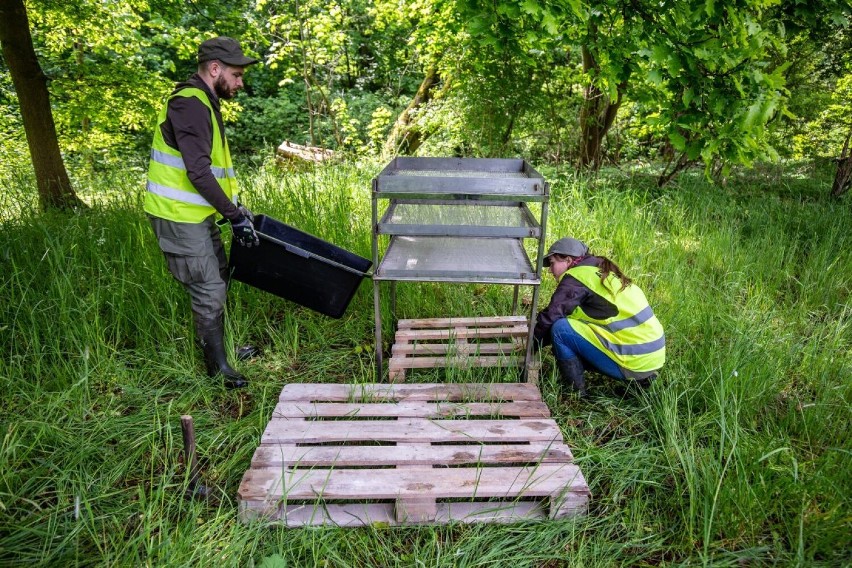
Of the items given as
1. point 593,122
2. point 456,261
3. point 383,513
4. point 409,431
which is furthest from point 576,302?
point 593,122

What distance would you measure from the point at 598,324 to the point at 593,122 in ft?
14.2

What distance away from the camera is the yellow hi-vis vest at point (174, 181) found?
8.94ft

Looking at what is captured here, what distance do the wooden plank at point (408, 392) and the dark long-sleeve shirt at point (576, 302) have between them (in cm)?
42

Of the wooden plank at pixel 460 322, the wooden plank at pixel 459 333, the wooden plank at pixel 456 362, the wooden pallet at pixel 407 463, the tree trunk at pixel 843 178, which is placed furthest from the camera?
the tree trunk at pixel 843 178

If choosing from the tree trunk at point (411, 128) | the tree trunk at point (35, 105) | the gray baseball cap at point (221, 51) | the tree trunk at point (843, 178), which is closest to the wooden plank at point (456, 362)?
the gray baseball cap at point (221, 51)

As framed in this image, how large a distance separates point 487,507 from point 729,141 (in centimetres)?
206

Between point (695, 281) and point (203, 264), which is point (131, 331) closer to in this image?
point (203, 264)

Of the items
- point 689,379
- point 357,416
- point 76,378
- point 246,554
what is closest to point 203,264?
point 76,378

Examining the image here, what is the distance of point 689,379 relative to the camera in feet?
9.51

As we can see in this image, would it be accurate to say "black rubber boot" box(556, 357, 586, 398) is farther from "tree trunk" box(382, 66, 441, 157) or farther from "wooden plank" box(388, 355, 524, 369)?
"tree trunk" box(382, 66, 441, 157)

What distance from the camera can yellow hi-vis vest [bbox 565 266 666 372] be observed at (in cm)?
275

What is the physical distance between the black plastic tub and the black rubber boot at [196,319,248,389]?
311 mm

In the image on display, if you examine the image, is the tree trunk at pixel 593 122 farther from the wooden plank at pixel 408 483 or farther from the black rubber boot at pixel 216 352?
the wooden plank at pixel 408 483

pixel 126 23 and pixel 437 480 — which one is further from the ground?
pixel 126 23
